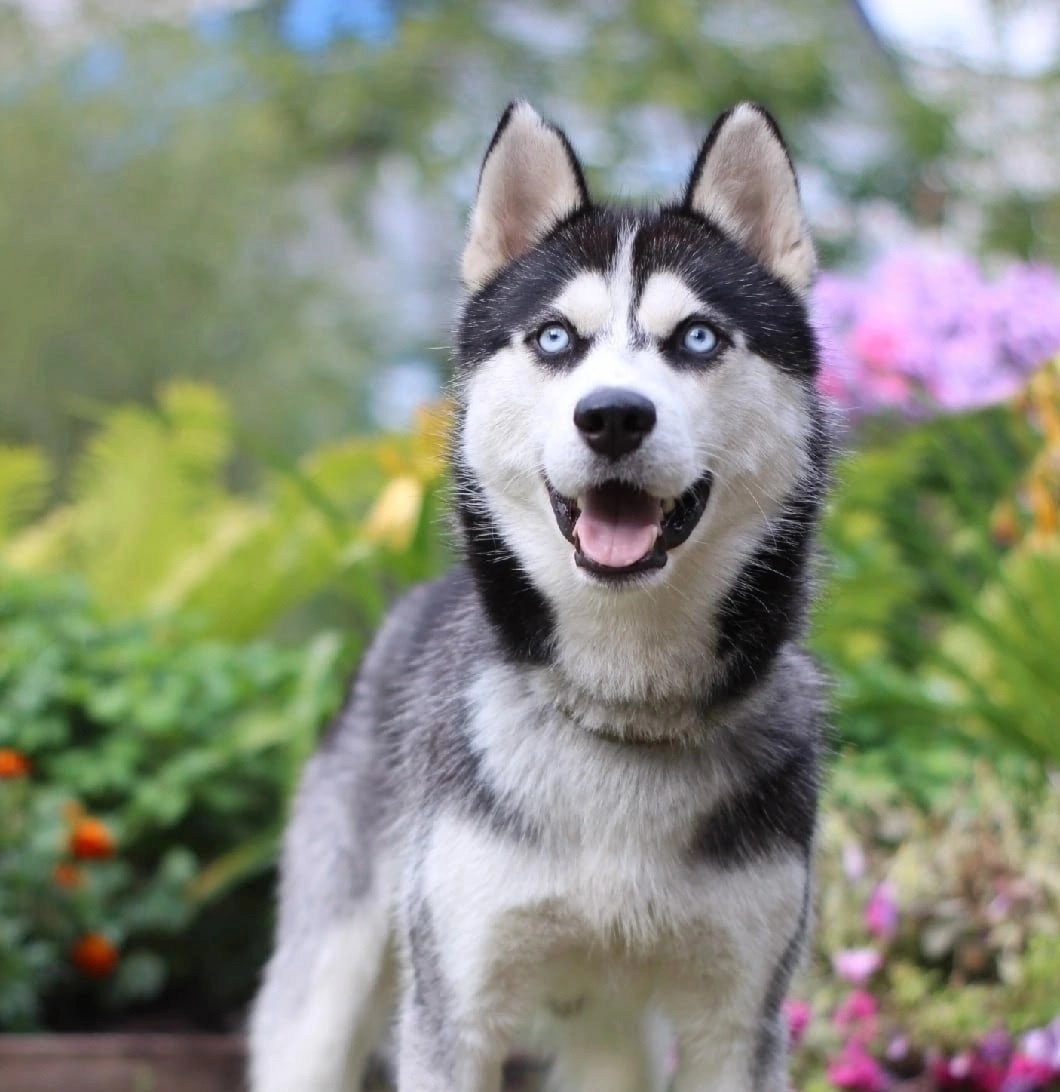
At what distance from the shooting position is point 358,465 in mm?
5559

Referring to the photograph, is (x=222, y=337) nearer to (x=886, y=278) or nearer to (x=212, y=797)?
(x=886, y=278)

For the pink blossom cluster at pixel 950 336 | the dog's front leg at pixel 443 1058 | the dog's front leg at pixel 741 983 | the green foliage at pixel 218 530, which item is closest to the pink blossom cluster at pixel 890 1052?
the dog's front leg at pixel 741 983

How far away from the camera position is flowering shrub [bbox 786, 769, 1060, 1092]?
332 centimetres

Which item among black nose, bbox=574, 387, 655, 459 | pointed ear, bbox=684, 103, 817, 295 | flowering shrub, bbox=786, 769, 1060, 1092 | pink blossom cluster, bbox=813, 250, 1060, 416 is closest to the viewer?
black nose, bbox=574, 387, 655, 459

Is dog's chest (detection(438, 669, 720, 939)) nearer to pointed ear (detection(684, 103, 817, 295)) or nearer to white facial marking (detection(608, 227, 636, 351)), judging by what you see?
white facial marking (detection(608, 227, 636, 351))

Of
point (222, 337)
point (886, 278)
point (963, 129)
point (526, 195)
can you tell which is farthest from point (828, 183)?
point (526, 195)

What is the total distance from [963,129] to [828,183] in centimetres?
146

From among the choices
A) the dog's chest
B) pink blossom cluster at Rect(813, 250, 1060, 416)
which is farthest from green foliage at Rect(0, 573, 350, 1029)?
pink blossom cluster at Rect(813, 250, 1060, 416)

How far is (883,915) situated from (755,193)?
1.88m

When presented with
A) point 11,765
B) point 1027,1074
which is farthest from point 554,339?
point 11,765

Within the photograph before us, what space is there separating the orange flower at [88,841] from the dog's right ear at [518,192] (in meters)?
2.14

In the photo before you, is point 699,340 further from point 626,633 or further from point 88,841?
point 88,841

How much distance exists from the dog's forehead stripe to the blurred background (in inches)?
25.2

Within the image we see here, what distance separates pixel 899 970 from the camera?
3494mm
